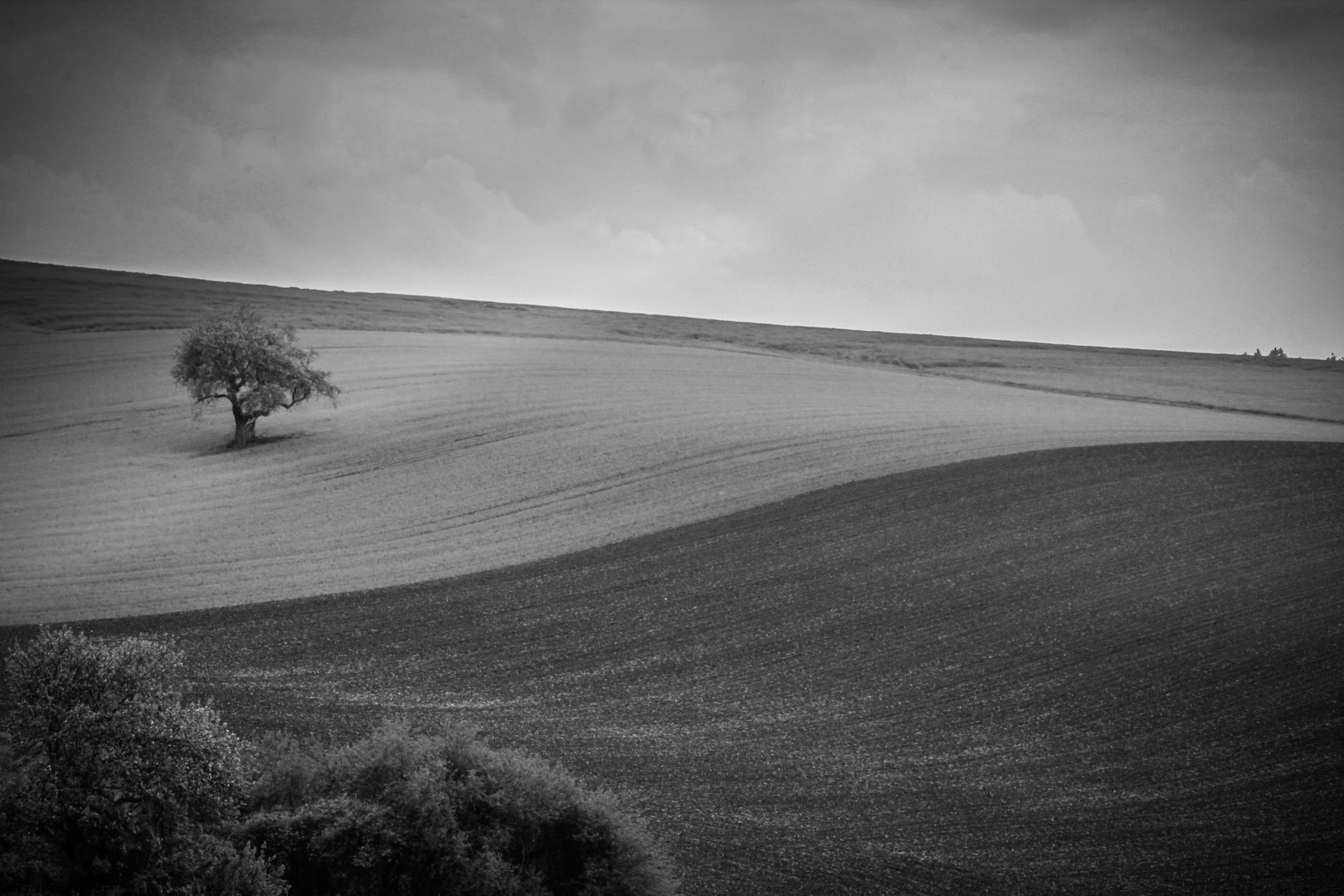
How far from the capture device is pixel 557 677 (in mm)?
18047

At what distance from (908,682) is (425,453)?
21.5 meters

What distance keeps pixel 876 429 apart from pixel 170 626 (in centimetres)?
2600

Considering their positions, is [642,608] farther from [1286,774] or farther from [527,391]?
[527,391]

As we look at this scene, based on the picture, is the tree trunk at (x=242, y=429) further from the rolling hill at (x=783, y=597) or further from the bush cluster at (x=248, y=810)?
the bush cluster at (x=248, y=810)

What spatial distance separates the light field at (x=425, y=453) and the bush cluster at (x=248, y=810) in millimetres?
11918

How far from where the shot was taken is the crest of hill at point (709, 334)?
2190 inches

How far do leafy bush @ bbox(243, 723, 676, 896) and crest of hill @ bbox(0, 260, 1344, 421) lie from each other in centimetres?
4733

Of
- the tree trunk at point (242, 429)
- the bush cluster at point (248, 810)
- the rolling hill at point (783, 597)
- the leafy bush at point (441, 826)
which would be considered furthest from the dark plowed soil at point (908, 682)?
the tree trunk at point (242, 429)

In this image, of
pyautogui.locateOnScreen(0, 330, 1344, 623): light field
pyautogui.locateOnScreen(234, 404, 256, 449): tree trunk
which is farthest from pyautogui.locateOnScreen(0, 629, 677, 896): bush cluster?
pyautogui.locateOnScreen(234, 404, 256, 449): tree trunk

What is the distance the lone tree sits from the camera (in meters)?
35.9

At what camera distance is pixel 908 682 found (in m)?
18.1

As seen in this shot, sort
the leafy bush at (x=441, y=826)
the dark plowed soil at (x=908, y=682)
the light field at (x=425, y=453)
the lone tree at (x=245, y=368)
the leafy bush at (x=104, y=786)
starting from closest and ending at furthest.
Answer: the leafy bush at (x=104, y=786) < the leafy bush at (x=441, y=826) < the dark plowed soil at (x=908, y=682) < the light field at (x=425, y=453) < the lone tree at (x=245, y=368)

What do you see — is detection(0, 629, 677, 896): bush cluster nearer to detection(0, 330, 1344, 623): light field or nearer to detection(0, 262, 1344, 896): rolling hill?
detection(0, 262, 1344, 896): rolling hill

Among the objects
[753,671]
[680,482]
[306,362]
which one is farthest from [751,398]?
[753,671]
